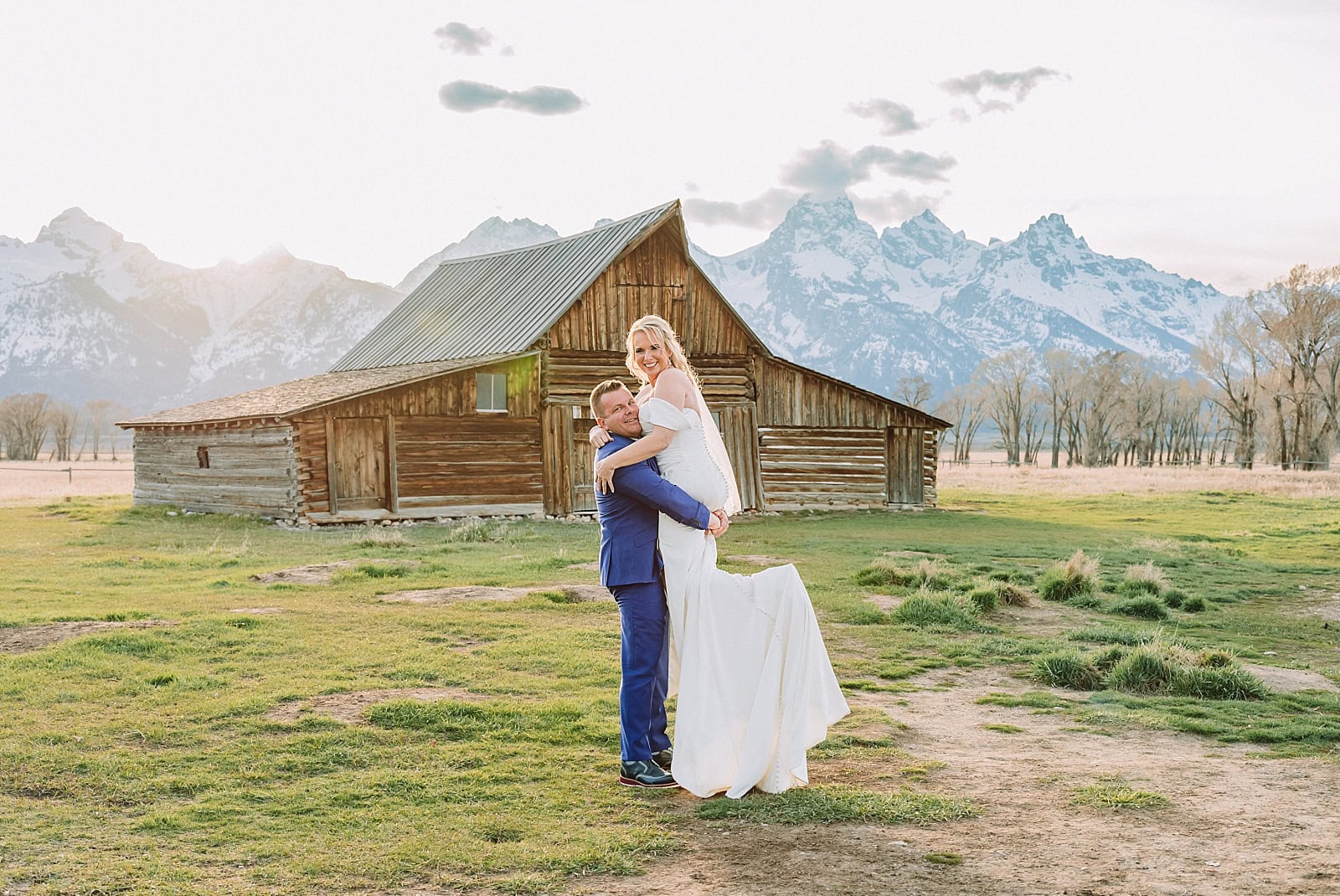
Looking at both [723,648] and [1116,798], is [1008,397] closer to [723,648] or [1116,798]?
[1116,798]

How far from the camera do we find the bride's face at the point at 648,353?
5.86 meters

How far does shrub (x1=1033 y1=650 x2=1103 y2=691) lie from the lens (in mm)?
8570

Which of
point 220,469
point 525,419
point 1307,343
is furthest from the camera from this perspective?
point 1307,343

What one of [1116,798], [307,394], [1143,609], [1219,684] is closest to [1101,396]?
[307,394]

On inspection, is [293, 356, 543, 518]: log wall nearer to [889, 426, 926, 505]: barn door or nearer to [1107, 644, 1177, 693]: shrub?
[889, 426, 926, 505]: barn door

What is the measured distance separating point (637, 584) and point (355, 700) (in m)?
2.99

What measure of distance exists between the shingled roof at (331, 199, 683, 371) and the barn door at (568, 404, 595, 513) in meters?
2.41

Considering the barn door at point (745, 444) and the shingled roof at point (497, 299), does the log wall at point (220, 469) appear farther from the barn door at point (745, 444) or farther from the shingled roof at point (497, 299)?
the barn door at point (745, 444)

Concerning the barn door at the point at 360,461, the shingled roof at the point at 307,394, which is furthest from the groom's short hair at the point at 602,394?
the barn door at the point at 360,461

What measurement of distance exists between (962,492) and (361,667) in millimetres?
34525

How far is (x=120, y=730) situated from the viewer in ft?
22.7

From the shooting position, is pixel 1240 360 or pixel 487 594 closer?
pixel 487 594

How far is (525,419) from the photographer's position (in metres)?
27.0

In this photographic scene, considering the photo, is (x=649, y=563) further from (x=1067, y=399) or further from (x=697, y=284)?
(x=1067, y=399)
